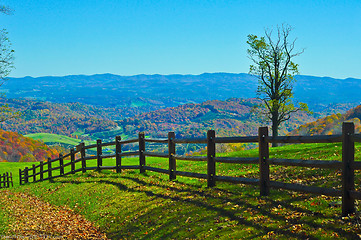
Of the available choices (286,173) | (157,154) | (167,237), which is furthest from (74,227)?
(286,173)

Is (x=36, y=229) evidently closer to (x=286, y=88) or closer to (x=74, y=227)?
(x=74, y=227)

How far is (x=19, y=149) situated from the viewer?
10394 cm

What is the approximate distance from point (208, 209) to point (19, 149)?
346ft

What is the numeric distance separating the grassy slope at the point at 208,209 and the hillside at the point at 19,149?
85.7 metres

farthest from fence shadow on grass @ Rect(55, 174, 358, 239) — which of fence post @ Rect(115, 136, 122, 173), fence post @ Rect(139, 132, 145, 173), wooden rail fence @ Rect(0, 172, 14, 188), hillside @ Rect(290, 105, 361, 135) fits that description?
hillside @ Rect(290, 105, 361, 135)

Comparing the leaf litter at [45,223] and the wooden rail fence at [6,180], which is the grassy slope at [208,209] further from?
the wooden rail fence at [6,180]

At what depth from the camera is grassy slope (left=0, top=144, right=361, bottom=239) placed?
763 centimetres

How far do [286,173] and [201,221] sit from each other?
5516 mm

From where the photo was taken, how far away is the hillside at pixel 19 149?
97.0 meters

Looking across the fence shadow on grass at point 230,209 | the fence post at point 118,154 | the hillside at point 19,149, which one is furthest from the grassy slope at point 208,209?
the hillside at point 19,149

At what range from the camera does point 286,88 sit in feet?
145

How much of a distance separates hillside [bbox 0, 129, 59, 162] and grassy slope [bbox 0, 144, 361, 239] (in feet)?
281

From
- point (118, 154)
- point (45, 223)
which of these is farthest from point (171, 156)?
point (45, 223)

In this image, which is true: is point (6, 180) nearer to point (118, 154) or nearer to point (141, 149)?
point (118, 154)
